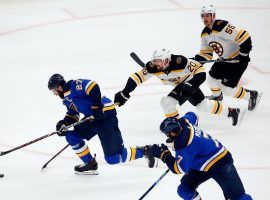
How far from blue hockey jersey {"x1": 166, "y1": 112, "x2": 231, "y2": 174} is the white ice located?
0.79 metres

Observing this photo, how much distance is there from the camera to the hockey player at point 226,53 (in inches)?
277

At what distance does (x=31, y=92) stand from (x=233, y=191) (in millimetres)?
3470

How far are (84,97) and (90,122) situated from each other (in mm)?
217

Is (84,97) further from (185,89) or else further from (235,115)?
(235,115)

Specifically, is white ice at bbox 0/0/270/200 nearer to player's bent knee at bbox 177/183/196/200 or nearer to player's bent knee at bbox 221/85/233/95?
player's bent knee at bbox 221/85/233/95

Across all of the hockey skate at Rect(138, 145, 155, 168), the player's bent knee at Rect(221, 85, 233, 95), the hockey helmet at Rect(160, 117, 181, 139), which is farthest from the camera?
the player's bent knee at Rect(221, 85, 233, 95)

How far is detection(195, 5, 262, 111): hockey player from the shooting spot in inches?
277

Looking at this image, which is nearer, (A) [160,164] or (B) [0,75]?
(A) [160,164]

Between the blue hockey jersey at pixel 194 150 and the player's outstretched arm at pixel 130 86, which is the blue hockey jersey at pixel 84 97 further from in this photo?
the blue hockey jersey at pixel 194 150

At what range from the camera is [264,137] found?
689cm

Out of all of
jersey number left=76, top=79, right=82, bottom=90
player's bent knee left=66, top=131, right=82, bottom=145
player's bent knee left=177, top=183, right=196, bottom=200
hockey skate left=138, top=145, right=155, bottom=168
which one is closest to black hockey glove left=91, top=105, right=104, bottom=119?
jersey number left=76, top=79, right=82, bottom=90

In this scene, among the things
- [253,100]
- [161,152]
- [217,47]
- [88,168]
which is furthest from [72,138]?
[253,100]

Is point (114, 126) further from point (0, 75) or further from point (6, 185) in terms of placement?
point (0, 75)

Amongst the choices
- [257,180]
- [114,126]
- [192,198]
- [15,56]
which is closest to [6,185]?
[114,126]
